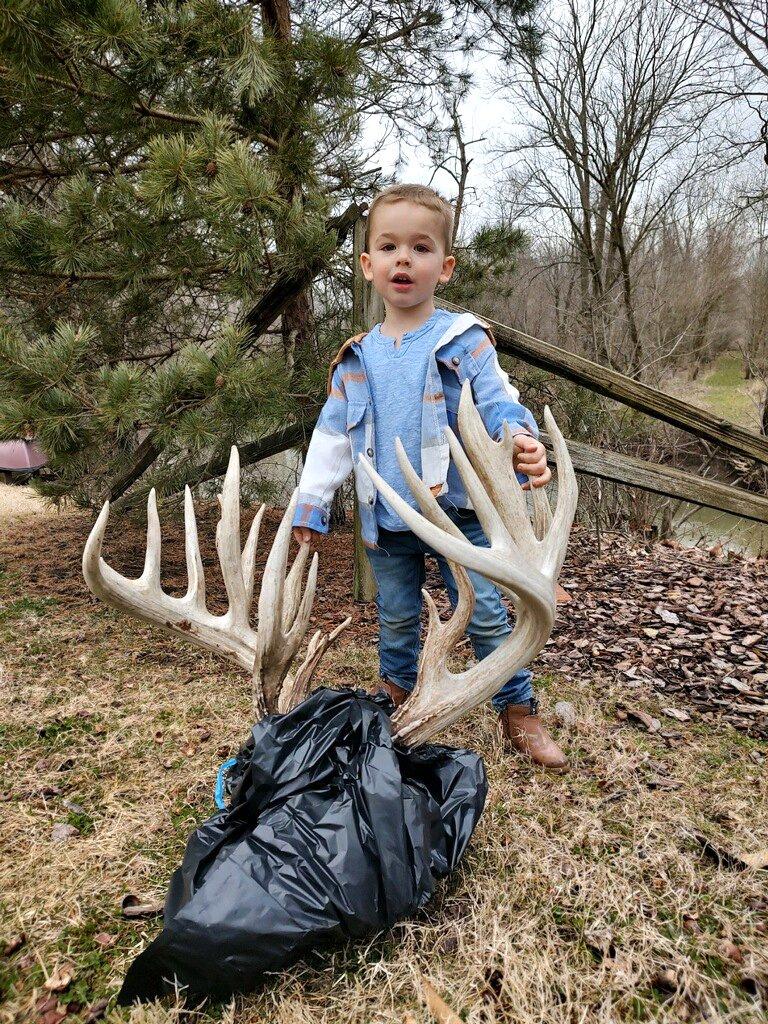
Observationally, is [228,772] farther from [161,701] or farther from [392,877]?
[161,701]

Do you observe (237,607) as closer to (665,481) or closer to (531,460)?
(531,460)

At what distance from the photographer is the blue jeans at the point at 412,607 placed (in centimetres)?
210

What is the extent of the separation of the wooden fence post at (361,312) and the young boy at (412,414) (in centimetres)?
81

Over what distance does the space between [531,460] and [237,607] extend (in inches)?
37.5

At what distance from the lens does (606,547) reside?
5227mm

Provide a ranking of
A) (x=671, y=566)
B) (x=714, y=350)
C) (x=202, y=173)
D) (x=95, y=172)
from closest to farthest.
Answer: (x=202, y=173) → (x=95, y=172) → (x=671, y=566) → (x=714, y=350)

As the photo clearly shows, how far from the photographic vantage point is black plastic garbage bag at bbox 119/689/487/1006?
128 cm

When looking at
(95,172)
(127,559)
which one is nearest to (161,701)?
(127,559)

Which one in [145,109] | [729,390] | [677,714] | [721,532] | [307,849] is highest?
[145,109]

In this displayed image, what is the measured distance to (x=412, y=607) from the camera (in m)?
2.25

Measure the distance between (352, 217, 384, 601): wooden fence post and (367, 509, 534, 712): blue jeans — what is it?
78cm

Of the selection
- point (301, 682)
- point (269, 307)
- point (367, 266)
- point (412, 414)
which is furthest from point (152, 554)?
point (269, 307)

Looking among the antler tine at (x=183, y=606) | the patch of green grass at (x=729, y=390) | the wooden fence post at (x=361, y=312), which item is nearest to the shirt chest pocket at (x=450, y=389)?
the antler tine at (x=183, y=606)

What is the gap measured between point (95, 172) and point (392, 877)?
3432 mm
